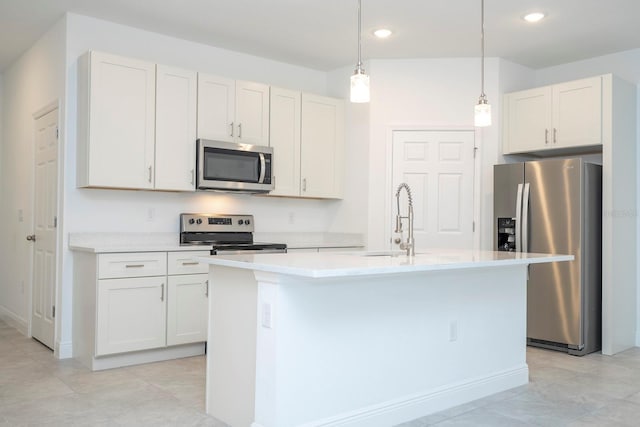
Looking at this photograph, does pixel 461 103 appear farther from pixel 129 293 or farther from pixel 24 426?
pixel 24 426

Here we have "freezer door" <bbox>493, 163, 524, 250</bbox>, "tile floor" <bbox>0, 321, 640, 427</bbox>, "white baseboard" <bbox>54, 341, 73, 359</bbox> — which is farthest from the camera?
"freezer door" <bbox>493, 163, 524, 250</bbox>

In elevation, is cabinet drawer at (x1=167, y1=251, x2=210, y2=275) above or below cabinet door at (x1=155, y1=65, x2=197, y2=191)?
below

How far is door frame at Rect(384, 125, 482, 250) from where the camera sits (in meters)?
5.16

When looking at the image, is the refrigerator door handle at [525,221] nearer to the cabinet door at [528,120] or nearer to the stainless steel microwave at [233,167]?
the cabinet door at [528,120]

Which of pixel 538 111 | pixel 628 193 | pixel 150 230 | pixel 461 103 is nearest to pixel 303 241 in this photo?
pixel 150 230

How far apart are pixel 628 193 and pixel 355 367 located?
330 centimetres

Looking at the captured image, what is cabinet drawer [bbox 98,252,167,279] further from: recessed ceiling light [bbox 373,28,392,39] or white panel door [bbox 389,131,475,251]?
recessed ceiling light [bbox 373,28,392,39]

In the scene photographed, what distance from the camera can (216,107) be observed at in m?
4.65

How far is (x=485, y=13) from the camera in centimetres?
412

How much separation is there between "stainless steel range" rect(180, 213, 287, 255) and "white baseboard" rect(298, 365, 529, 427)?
1.97 m

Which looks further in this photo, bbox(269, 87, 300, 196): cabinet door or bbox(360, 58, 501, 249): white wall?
bbox(360, 58, 501, 249): white wall

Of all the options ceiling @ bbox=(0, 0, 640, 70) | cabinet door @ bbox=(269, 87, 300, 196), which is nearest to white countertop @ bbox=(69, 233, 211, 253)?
cabinet door @ bbox=(269, 87, 300, 196)

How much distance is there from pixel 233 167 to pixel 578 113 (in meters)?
2.92

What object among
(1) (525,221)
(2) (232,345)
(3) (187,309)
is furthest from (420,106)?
(2) (232,345)
